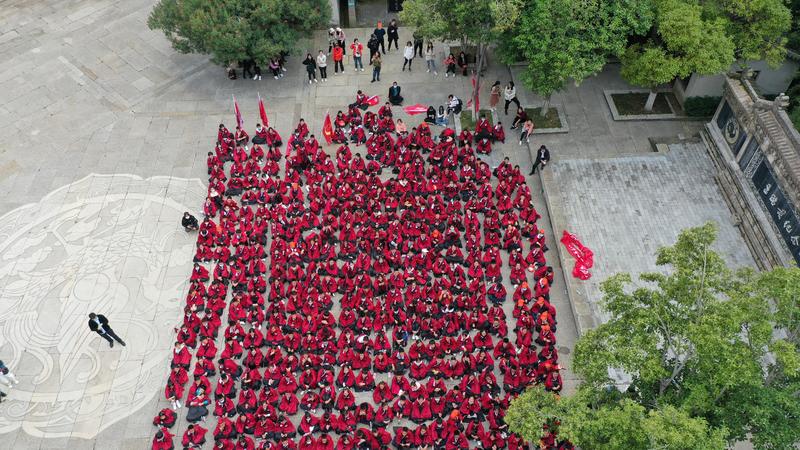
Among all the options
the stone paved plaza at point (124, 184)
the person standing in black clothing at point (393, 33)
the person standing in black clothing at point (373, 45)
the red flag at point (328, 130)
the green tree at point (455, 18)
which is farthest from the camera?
the person standing in black clothing at point (393, 33)

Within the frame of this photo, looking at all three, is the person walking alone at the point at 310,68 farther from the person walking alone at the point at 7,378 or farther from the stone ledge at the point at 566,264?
the person walking alone at the point at 7,378

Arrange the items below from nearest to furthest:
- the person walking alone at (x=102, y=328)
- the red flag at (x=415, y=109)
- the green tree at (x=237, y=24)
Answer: the person walking alone at (x=102, y=328), the green tree at (x=237, y=24), the red flag at (x=415, y=109)

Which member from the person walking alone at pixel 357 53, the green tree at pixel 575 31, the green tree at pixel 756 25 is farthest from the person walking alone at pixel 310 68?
the green tree at pixel 756 25

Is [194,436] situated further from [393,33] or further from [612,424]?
[393,33]

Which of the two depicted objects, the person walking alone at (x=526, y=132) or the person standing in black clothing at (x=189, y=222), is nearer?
the person standing in black clothing at (x=189, y=222)

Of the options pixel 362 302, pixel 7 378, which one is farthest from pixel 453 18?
pixel 7 378

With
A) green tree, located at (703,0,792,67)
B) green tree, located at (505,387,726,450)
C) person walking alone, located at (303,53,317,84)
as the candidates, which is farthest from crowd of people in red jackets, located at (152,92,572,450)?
green tree, located at (703,0,792,67)

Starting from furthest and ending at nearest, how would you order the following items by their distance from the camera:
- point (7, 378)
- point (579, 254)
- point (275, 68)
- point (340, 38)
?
point (340, 38), point (275, 68), point (579, 254), point (7, 378)
